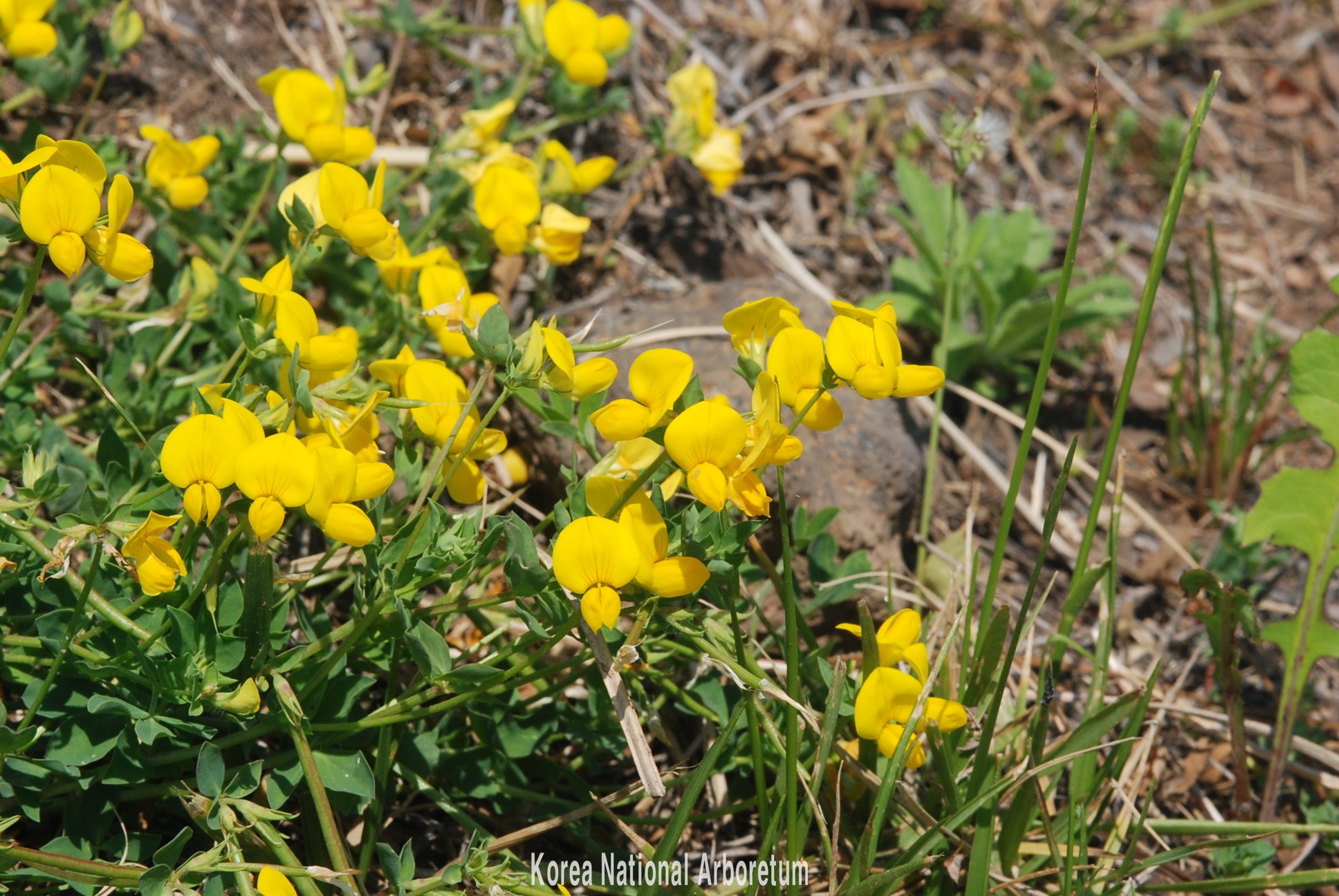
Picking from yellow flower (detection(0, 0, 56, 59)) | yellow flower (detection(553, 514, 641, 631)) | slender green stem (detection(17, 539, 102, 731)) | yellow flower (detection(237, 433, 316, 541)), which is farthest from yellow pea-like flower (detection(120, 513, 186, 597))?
yellow flower (detection(0, 0, 56, 59))

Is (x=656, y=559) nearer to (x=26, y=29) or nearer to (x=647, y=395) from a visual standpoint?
(x=647, y=395)

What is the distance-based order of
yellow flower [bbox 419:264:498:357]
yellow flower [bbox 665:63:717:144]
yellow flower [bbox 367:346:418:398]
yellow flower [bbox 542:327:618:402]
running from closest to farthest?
1. yellow flower [bbox 542:327:618:402]
2. yellow flower [bbox 367:346:418:398]
3. yellow flower [bbox 419:264:498:357]
4. yellow flower [bbox 665:63:717:144]

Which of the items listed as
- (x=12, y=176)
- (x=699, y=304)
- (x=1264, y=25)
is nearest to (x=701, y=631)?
(x=12, y=176)

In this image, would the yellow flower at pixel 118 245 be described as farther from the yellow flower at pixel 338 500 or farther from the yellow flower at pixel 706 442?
the yellow flower at pixel 706 442

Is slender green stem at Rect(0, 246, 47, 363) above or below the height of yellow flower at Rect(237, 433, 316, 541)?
above

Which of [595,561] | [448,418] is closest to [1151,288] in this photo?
[595,561]

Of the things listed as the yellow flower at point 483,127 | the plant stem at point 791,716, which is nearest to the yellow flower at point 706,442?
the plant stem at point 791,716

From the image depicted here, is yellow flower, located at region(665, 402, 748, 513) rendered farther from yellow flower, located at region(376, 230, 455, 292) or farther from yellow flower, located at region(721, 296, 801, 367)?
yellow flower, located at region(376, 230, 455, 292)

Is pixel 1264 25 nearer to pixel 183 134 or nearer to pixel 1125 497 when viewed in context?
pixel 1125 497
